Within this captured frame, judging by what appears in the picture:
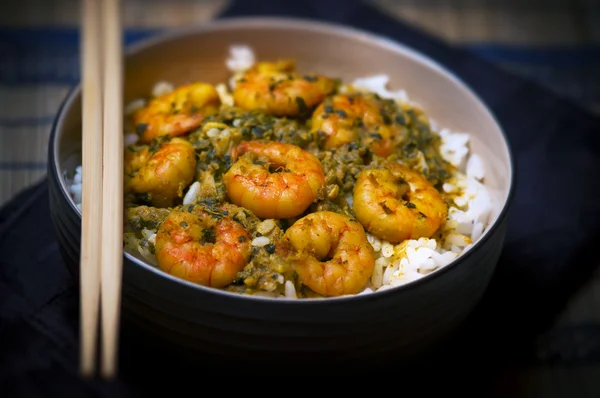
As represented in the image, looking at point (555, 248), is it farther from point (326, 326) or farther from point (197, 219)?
point (197, 219)

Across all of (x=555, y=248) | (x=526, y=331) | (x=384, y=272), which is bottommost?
A: (x=526, y=331)

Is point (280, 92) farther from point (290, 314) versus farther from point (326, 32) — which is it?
point (290, 314)

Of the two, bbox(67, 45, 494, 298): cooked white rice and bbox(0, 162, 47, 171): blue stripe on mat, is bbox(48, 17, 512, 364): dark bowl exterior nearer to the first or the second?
bbox(67, 45, 494, 298): cooked white rice

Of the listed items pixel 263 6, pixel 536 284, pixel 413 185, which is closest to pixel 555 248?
pixel 536 284

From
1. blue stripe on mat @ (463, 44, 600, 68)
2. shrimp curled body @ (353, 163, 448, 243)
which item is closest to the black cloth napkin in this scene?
shrimp curled body @ (353, 163, 448, 243)

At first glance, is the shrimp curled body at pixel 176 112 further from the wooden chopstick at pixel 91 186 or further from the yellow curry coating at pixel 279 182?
the wooden chopstick at pixel 91 186
